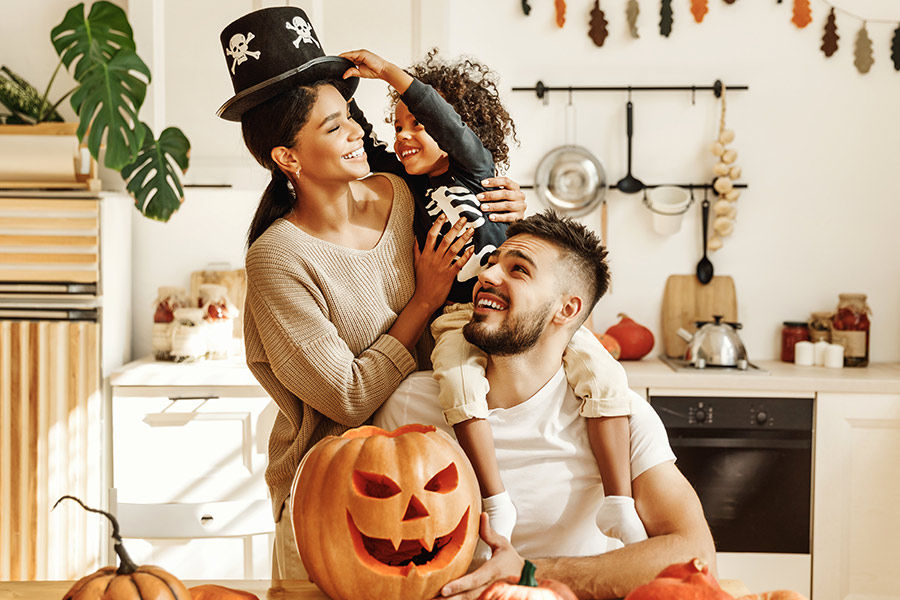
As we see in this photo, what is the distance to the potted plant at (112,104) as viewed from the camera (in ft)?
9.40

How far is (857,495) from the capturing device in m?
2.97

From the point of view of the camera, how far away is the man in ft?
4.58

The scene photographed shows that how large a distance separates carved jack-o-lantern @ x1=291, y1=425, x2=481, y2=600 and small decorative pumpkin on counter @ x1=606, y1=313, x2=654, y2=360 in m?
2.30

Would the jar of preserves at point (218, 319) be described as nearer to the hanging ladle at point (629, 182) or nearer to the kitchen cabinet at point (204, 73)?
the kitchen cabinet at point (204, 73)

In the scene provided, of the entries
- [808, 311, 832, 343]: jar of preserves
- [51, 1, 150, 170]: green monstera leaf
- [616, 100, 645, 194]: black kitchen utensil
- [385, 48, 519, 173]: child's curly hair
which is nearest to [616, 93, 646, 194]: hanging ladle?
[616, 100, 645, 194]: black kitchen utensil

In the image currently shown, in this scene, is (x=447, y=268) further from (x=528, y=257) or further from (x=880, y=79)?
(x=880, y=79)

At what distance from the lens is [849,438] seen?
2.96 meters

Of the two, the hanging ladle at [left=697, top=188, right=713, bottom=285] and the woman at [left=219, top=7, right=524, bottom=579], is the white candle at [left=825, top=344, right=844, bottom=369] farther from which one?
the woman at [left=219, top=7, right=524, bottom=579]

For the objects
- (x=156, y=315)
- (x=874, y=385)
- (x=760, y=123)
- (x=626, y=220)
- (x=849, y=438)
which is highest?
(x=760, y=123)

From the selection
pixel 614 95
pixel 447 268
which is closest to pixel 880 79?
pixel 614 95

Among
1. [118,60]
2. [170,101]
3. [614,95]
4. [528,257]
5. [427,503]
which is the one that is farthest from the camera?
[614,95]

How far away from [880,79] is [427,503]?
321 cm

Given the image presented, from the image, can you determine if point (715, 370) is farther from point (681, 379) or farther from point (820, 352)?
point (820, 352)

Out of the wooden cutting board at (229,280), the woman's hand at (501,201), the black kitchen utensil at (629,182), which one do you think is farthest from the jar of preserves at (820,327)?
the wooden cutting board at (229,280)
